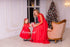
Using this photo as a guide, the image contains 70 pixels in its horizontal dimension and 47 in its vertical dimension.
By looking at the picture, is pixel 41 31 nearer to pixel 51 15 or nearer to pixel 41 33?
pixel 41 33

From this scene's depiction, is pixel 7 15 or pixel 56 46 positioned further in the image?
pixel 7 15

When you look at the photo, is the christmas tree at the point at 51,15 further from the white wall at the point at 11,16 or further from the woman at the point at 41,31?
the woman at the point at 41,31

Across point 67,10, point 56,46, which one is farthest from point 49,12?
point 56,46

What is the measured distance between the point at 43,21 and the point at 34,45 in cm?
101

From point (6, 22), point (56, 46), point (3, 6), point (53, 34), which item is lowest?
point (56, 46)

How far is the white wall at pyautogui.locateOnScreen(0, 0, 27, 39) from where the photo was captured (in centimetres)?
464

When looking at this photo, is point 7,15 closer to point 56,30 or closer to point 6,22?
point 6,22

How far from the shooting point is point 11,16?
501cm

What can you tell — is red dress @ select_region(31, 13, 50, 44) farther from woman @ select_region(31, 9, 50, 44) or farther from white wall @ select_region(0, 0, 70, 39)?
white wall @ select_region(0, 0, 70, 39)

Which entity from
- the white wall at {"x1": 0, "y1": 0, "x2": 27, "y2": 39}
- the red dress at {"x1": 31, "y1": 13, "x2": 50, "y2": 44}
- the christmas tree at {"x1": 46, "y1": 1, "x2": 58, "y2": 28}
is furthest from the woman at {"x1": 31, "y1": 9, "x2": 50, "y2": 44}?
the christmas tree at {"x1": 46, "y1": 1, "x2": 58, "y2": 28}

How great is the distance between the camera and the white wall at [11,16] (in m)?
4.64

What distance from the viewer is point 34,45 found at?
3924 millimetres

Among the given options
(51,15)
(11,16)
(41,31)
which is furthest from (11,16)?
(51,15)

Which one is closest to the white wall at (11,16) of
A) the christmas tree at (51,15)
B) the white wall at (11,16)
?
the white wall at (11,16)
